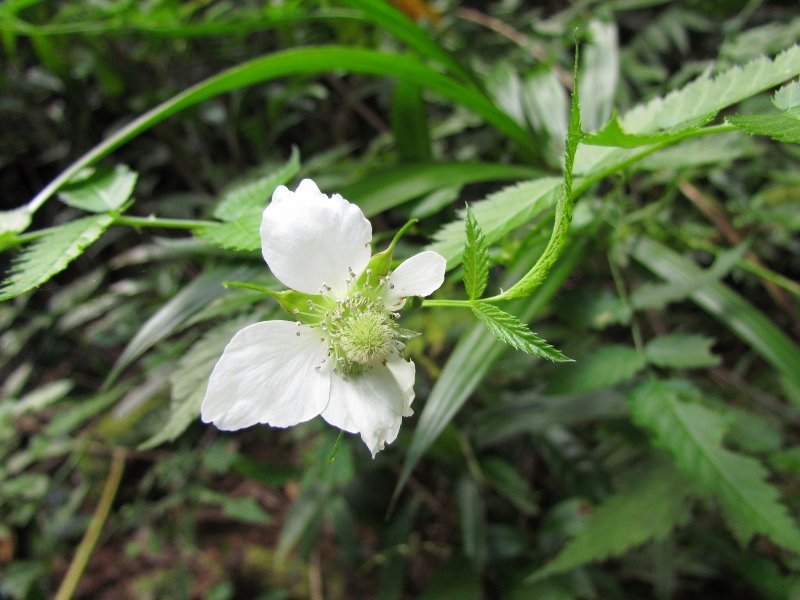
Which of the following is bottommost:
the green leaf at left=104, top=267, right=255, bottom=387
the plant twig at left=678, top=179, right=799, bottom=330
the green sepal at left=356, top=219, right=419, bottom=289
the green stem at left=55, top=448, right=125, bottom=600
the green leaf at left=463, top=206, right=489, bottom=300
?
the green stem at left=55, top=448, right=125, bottom=600

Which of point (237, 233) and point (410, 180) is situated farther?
point (410, 180)

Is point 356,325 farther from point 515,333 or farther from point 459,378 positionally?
point 459,378

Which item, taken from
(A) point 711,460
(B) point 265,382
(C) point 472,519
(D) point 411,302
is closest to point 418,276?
(D) point 411,302

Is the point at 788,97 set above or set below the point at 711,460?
above

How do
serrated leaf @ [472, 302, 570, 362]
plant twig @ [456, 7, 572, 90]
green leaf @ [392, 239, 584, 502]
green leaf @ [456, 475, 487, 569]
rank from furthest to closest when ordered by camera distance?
1. plant twig @ [456, 7, 572, 90]
2. green leaf @ [456, 475, 487, 569]
3. green leaf @ [392, 239, 584, 502]
4. serrated leaf @ [472, 302, 570, 362]

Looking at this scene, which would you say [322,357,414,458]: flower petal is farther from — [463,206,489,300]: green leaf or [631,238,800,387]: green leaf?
[631,238,800,387]: green leaf

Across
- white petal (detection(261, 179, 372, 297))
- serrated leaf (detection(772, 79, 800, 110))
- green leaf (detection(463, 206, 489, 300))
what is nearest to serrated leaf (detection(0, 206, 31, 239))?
white petal (detection(261, 179, 372, 297))

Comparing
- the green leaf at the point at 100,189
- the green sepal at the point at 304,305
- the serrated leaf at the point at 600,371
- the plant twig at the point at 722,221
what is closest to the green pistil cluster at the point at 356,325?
the green sepal at the point at 304,305
